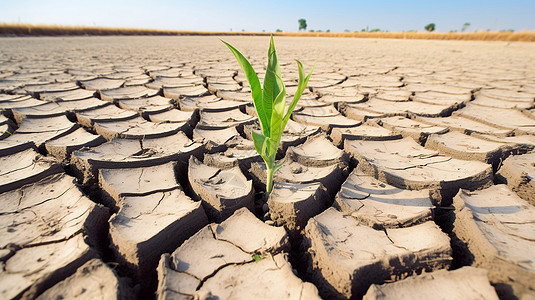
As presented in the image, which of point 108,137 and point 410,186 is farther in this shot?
point 108,137

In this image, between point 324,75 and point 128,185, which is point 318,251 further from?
point 324,75

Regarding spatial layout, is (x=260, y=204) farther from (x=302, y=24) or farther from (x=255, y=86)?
(x=302, y=24)

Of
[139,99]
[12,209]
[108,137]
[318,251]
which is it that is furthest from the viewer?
[139,99]

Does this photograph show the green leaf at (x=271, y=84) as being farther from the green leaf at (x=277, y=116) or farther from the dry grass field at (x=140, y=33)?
the dry grass field at (x=140, y=33)

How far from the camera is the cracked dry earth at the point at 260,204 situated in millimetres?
648

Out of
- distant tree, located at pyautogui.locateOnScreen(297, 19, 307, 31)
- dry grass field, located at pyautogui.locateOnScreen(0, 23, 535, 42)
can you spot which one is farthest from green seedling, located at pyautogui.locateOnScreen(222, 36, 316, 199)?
distant tree, located at pyautogui.locateOnScreen(297, 19, 307, 31)

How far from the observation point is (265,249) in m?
0.76

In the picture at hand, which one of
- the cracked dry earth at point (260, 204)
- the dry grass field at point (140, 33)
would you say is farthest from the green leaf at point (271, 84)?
the dry grass field at point (140, 33)

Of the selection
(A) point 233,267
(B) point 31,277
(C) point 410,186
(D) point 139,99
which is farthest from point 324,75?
(B) point 31,277

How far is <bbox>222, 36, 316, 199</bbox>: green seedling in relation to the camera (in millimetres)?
841

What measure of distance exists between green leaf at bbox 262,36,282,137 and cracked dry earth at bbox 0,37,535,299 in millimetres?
302

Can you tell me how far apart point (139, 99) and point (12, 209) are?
136 centimetres

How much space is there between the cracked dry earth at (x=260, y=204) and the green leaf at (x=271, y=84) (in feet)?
0.99

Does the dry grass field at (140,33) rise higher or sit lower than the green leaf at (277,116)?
higher
